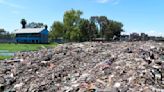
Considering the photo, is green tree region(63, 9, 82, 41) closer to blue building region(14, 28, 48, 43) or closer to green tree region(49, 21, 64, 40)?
green tree region(49, 21, 64, 40)

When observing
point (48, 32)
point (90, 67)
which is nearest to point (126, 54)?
point (90, 67)

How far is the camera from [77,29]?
9012cm

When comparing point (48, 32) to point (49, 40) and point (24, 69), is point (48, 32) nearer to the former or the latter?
point (49, 40)

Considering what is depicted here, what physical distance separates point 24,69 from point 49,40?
9615 cm

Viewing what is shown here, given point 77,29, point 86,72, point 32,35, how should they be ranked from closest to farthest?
point 86,72 < point 77,29 < point 32,35

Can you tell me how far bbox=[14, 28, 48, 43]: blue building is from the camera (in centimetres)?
10369

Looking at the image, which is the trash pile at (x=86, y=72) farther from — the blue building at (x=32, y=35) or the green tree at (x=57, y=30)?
the blue building at (x=32, y=35)

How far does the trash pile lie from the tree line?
72.0 meters

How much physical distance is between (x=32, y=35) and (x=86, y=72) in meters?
95.2

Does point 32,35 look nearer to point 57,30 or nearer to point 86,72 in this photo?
point 57,30

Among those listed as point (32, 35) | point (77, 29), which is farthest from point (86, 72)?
point (32, 35)

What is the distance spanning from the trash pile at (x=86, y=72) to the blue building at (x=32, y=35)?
8969cm

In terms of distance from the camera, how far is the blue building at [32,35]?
104m

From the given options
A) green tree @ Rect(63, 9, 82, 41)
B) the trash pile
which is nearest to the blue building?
green tree @ Rect(63, 9, 82, 41)
